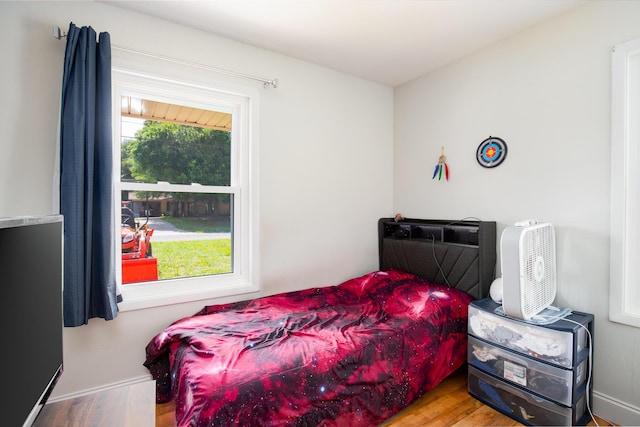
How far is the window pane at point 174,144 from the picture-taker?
2225 mm

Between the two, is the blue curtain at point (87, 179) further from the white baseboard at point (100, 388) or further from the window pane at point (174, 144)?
the white baseboard at point (100, 388)

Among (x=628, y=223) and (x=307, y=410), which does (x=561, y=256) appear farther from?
(x=307, y=410)

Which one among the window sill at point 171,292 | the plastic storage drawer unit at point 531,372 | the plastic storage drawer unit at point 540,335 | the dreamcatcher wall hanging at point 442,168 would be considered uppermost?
the dreamcatcher wall hanging at point 442,168

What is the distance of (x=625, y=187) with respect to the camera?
6.06 ft

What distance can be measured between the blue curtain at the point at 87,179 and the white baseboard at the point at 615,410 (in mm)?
3054

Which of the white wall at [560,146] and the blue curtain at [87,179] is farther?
the white wall at [560,146]

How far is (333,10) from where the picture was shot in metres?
2.07

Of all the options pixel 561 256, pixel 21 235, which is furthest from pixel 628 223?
pixel 21 235

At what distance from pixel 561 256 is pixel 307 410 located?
1.92 m

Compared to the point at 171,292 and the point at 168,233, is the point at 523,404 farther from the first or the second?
the point at 168,233

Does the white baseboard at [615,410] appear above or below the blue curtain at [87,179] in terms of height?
below

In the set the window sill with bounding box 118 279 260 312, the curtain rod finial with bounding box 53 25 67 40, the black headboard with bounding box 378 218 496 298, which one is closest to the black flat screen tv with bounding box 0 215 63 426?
the window sill with bounding box 118 279 260 312

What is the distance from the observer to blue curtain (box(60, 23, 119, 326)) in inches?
70.4

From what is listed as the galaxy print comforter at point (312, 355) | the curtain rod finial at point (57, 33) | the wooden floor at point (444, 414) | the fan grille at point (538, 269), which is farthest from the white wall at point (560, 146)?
the curtain rod finial at point (57, 33)
